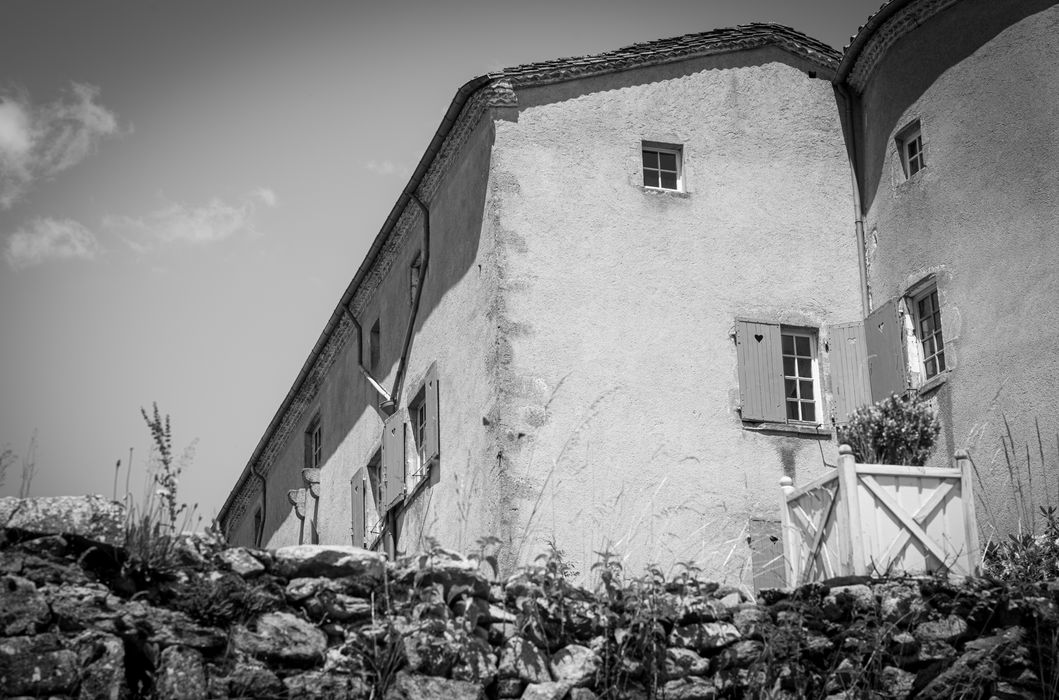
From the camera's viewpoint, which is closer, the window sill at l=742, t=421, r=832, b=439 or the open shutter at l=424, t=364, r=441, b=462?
the window sill at l=742, t=421, r=832, b=439

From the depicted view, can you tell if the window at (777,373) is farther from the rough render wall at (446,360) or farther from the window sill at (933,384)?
the rough render wall at (446,360)

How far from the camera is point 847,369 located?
17.2 meters

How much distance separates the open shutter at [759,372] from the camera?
16.8 m

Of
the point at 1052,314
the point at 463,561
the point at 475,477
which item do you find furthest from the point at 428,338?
the point at 463,561

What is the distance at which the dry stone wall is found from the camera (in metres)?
8.63

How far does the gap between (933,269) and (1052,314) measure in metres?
1.88

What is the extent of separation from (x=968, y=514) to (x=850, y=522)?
1.15 meters

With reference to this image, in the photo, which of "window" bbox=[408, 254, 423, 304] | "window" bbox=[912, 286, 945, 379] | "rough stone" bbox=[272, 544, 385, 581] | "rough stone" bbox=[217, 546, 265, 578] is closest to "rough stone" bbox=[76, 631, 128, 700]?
"rough stone" bbox=[217, 546, 265, 578]

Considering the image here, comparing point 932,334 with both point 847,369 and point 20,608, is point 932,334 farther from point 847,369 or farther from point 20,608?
point 20,608

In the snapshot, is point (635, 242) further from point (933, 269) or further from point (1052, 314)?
Answer: point (1052, 314)

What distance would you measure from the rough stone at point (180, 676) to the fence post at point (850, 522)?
511cm

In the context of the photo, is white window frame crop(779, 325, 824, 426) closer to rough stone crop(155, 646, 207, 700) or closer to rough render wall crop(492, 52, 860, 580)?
rough render wall crop(492, 52, 860, 580)

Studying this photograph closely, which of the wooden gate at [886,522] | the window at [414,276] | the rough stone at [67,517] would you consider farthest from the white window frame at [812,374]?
the rough stone at [67,517]

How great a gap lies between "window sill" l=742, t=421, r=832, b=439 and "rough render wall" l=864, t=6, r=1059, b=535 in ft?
4.87
